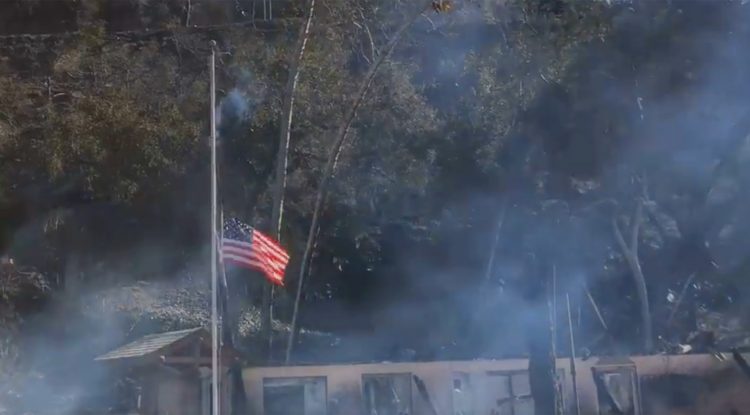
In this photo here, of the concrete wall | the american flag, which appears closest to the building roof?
the concrete wall

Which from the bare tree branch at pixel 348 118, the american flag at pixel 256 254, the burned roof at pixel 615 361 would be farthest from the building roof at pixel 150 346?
the burned roof at pixel 615 361

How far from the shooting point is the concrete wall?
54.3 feet

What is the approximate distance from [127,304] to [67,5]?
35.3 ft

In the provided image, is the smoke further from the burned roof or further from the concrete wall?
the concrete wall

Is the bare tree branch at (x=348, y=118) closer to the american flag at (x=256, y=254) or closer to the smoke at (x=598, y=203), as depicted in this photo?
the smoke at (x=598, y=203)

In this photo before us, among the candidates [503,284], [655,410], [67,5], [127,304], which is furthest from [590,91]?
[67,5]

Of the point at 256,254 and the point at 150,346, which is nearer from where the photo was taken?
the point at 256,254

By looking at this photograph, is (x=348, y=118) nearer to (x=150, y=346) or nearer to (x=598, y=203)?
(x=150, y=346)

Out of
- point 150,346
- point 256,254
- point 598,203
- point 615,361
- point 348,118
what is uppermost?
point 348,118

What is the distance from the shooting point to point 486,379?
17.1 meters

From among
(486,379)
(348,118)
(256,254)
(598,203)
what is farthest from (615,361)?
(598,203)

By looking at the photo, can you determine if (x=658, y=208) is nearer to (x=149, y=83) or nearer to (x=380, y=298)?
(x=380, y=298)

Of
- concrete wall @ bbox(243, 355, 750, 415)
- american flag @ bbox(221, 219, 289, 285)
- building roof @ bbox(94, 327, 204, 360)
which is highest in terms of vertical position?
american flag @ bbox(221, 219, 289, 285)

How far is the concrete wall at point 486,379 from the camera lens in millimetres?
16562
